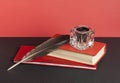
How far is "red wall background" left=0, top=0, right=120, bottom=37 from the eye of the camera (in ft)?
3.76

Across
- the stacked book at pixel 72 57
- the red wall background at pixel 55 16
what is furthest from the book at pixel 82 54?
the red wall background at pixel 55 16

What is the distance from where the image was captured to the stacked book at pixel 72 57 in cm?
92

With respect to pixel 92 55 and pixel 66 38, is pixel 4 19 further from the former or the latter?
pixel 92 55

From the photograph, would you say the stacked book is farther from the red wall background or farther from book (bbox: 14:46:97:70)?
the red wall background

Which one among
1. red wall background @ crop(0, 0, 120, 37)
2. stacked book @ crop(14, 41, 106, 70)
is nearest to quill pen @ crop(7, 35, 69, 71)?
stacked book @ crop(14, 41, 106, 70)

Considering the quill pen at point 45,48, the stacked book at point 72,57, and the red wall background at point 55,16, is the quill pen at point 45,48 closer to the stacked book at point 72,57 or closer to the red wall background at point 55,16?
the stacked book at point 72,57

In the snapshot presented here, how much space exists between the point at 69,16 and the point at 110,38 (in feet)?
0.65

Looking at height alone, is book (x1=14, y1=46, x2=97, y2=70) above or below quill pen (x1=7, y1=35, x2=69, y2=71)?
below

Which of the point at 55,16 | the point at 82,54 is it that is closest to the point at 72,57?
the point at 82,54

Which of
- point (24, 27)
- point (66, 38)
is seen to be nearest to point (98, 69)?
point (66, 38)

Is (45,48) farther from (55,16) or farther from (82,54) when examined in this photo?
(55,16)

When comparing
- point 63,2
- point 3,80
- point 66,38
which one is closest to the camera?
point 3,80

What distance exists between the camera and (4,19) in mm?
1179

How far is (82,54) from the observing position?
924 millimetres
